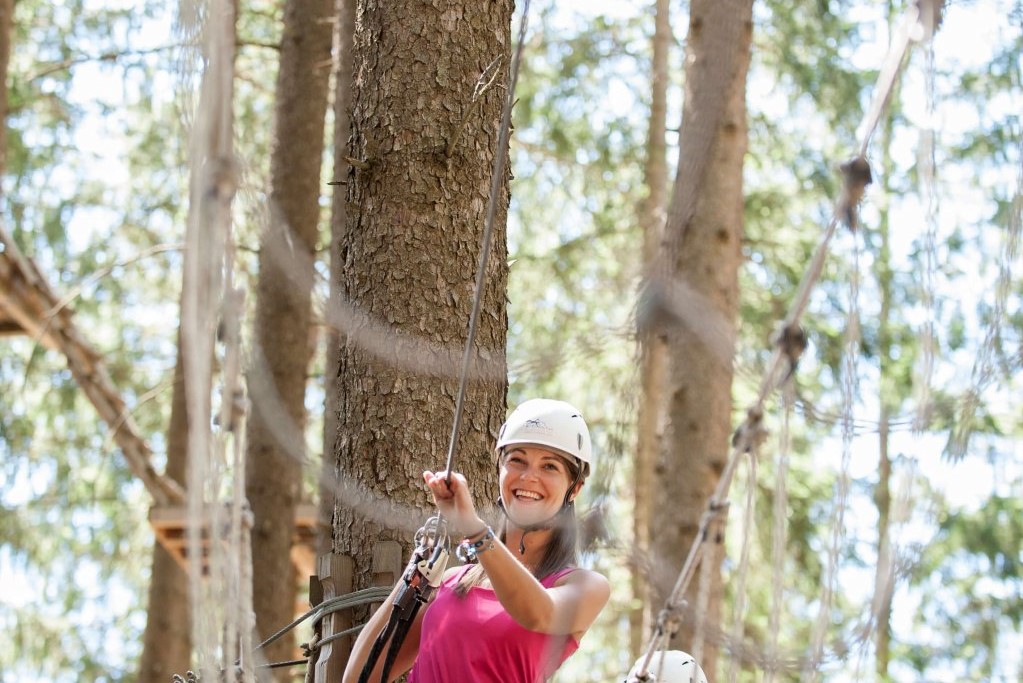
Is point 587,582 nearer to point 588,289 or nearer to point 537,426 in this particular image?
point 537,426

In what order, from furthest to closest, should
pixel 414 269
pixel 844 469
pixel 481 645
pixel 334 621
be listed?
pixel 414 269 → pixel 334 621 → pixel 844 469 → pixel 481 645

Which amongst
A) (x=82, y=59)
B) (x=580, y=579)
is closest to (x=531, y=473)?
(x=580, y=579)

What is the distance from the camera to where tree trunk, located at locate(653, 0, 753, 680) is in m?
6.66

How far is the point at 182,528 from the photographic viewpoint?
7637 mm

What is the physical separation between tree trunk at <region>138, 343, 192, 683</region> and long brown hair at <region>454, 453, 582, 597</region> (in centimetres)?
605

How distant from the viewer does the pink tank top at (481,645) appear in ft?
8.81

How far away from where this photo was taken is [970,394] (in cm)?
304

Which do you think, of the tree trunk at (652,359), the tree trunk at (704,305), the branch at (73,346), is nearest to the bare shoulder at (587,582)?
the tree trunk at (704,305)

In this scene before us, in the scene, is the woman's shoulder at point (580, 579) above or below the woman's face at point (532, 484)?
below

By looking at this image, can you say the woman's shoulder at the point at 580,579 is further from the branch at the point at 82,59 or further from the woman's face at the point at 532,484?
the branch at the point at 82,59

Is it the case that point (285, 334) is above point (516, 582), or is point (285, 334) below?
above

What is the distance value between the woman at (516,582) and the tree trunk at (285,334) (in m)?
3.72

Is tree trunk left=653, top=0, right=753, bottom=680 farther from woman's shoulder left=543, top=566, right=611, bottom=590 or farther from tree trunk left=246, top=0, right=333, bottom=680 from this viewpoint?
woman's shoulder left=543, top=566, right=611, bottom=590

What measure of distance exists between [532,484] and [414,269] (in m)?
0.80
